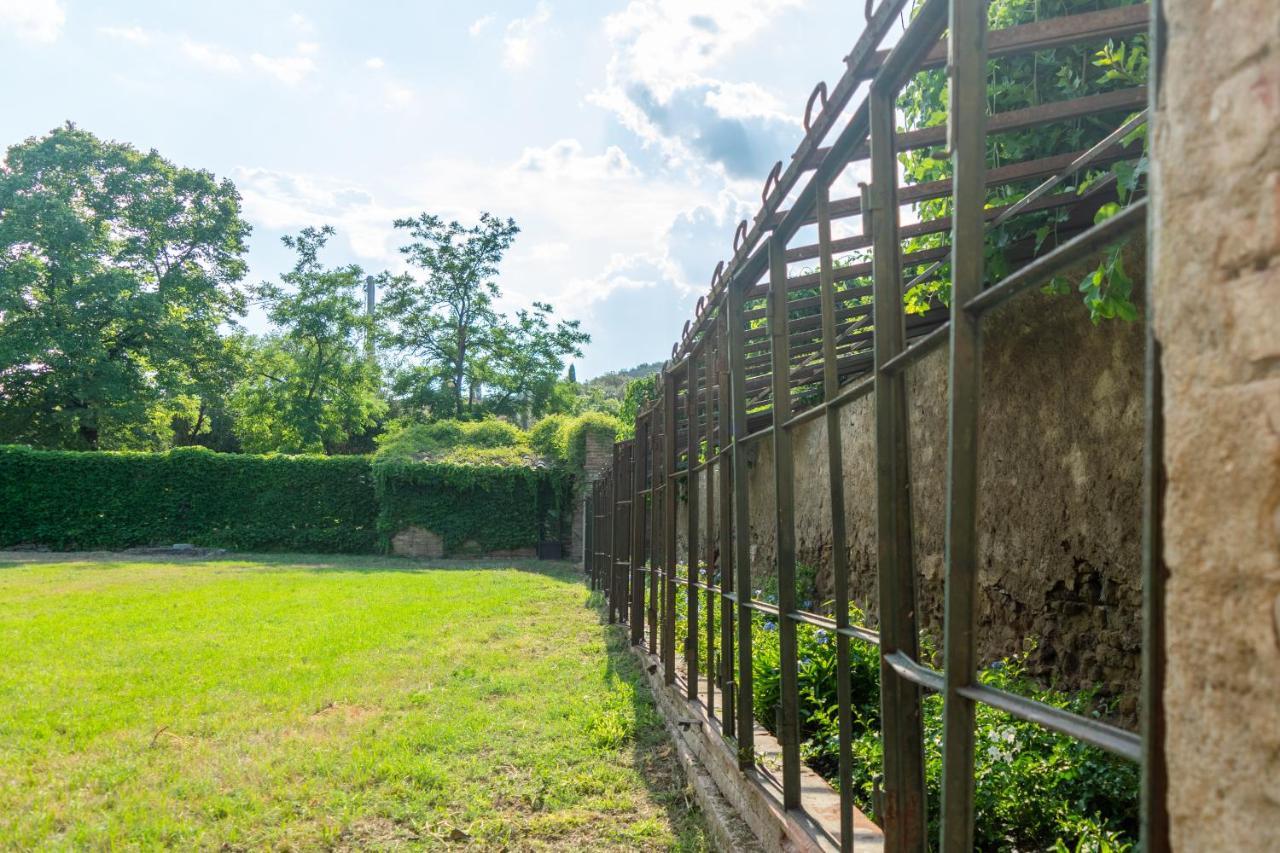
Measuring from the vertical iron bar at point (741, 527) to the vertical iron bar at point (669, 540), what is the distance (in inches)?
68.9

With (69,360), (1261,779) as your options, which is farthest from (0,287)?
(1261,779)

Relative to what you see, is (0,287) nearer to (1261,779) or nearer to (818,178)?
(818,178)

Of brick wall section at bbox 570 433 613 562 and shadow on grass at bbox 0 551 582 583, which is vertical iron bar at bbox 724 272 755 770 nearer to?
shadow on grass at bbox 0 551 582 583

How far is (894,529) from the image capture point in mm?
1940

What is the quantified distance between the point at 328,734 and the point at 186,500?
63.7 ft

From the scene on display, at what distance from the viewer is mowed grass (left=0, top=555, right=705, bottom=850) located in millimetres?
3547

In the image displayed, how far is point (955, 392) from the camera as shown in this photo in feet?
5.08

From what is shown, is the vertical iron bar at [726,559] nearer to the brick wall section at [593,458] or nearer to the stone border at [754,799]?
the stone border at [754,799]

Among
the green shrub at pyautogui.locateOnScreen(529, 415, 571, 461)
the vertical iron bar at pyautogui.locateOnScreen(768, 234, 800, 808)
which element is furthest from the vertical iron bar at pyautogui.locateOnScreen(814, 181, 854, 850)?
the green shrub at pyautogui.locateOnScreen(529, 415, 571, 461)

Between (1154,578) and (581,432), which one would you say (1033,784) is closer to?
(1154,578)

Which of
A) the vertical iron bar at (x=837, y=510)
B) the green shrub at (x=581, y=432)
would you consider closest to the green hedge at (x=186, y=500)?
the green shrub at (x=581, y=432)

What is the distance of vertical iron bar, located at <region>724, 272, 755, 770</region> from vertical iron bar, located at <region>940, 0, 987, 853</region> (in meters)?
1.71

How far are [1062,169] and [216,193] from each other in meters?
33.0

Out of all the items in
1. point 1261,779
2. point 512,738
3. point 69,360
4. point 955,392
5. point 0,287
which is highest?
point 0,287
